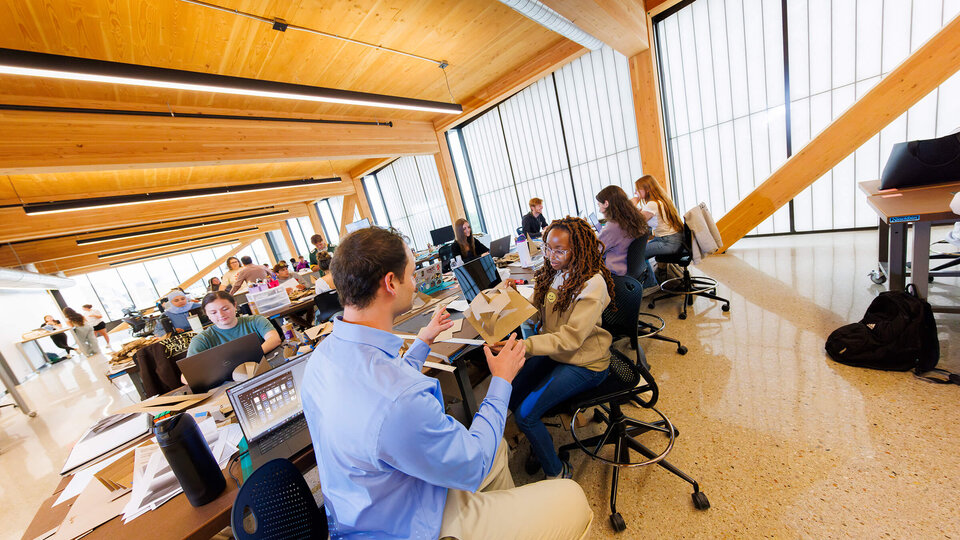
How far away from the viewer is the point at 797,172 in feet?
12.6

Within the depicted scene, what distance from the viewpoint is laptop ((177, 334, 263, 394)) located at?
169cm

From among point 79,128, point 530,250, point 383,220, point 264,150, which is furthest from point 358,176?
point 530,250

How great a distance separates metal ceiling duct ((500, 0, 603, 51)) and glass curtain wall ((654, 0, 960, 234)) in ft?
6.19

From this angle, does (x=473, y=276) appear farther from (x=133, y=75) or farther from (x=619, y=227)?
(x=133, y=75)

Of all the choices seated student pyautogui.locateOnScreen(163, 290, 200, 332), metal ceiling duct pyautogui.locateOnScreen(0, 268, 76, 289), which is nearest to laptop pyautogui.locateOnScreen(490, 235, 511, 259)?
seated student pyautogui.locateOnScreen(163, 290, 200, 332)

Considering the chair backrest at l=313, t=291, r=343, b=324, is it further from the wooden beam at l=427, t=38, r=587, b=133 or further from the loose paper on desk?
the wooden beam at l=427, t=38, r=587, b=133

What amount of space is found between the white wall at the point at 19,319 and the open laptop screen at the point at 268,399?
10892 millimetres

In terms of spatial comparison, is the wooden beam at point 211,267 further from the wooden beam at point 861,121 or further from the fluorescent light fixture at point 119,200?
the wooden beam at point 861,121

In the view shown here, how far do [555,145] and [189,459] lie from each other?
6.83 meters

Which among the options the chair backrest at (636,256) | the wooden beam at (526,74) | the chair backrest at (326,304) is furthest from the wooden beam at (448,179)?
the chair backrest at (636,256)

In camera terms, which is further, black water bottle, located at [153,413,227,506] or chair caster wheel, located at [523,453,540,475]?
chair caster wheel, located at [523,453,540,475]

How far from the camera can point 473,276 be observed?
7.38 ft

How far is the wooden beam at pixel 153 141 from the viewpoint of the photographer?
11.1 ft

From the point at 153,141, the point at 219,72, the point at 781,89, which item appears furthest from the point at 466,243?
the point at 781,89
